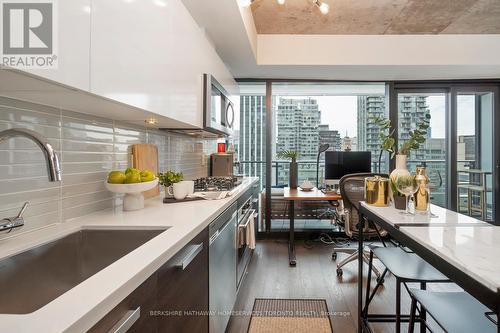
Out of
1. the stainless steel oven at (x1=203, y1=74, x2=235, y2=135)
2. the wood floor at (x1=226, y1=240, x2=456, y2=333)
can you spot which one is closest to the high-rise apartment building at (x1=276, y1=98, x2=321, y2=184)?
the stainless steel oven at (x1=203, y1=74, x2=235, y2=135)

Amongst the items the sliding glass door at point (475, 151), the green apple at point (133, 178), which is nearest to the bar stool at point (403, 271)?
the green apple at point (133, 178)

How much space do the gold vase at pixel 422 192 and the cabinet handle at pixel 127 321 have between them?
1.46 m

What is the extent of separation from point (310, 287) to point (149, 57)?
226 cm

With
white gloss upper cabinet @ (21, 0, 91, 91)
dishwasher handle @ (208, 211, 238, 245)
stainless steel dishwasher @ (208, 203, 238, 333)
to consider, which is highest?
white gloss upper cabinet @ (21, 0, 91, 91)

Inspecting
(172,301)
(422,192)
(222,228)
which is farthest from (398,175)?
(172,301)

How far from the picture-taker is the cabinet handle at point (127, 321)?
24.9 inches

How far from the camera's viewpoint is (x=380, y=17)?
288 centimetres

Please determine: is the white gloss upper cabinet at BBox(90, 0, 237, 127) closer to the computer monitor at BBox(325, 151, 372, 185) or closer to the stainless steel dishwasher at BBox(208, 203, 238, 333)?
the stainless steel dishwasher at BBox(208, 203, 238, 333)

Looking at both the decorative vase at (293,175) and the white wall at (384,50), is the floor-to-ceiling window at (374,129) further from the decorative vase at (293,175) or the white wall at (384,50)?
the white wall at (384,50)

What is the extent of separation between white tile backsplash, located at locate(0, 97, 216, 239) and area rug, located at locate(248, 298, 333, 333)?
133 cm

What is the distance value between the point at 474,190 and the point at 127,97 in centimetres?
465

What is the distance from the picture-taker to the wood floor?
2109mm

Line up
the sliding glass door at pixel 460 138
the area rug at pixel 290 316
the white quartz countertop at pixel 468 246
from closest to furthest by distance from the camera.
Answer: the white quartz countertop at pixel 468 246 < the area rug at pixel 290 316 < the sliding glass door at pixel 460 138

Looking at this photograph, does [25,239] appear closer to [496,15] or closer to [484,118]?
[496,15]
